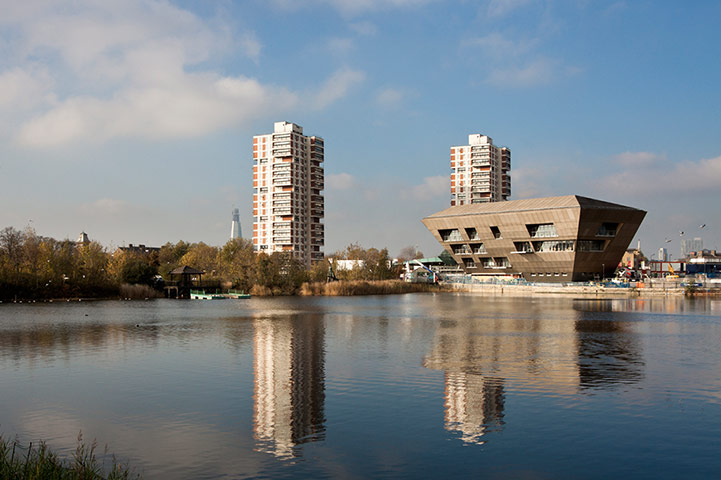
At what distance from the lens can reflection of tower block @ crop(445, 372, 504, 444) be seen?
1577 centimetres

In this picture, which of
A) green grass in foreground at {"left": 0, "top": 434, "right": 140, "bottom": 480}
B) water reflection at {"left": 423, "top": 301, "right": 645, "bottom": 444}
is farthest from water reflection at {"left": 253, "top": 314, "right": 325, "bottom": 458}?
water reflection at {"left": 423, "top": 301, "right": 645, "bottom": 444}

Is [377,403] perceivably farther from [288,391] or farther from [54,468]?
[54,468]

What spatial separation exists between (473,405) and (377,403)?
2.87 meters

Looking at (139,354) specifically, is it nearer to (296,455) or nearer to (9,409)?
(9,409)

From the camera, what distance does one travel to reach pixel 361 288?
4456 inches

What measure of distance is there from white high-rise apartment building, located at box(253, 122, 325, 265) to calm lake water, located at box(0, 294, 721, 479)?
145m

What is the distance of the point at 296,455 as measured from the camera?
44.4 ft

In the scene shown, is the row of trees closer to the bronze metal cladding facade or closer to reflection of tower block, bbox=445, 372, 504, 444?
the bronze metal cladding facade

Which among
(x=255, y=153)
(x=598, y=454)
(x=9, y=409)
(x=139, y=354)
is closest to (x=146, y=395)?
(x=9, y=409)

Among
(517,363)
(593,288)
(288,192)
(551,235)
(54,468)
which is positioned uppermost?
(288,192)

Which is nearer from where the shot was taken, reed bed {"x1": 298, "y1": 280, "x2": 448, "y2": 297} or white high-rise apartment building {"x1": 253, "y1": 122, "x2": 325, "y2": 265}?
reed bed {"x1": 298, "y1": 280, "x2": 448, "y2": 297}

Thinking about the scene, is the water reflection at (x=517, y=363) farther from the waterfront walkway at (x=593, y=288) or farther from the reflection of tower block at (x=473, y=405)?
the waterfront walkway at (x=593, y=288)

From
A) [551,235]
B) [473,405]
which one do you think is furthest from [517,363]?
[551,235]

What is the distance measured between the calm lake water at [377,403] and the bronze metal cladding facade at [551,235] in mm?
80730
